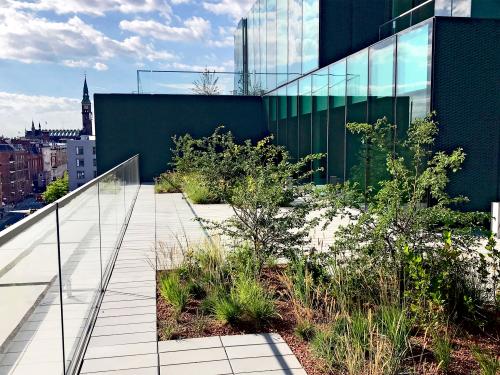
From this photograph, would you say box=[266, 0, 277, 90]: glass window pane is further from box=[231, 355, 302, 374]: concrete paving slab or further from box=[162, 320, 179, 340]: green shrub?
box=[231, 355, 302, 374]: concrete paving slab

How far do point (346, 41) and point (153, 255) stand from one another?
12.2m

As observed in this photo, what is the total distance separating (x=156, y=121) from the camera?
73.0 feet

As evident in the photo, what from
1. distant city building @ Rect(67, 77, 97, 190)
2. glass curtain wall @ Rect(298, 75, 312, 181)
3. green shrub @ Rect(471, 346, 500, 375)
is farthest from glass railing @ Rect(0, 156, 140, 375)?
distant city building @ Rect(67, 77, 97, 190)

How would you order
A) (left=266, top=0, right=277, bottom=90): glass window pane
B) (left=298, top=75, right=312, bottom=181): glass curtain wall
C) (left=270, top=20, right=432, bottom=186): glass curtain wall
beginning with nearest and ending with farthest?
(left=270, top=20, right=432, bottom=186): glass curtain wall → (left=298, top=75, right=312, bottom=181): glass curtain wall → (left=266, top=0, right=277, bottom=90): glass window pane

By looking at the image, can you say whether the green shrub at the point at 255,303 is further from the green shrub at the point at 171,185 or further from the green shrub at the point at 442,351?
the green shrub at the point at 171,185

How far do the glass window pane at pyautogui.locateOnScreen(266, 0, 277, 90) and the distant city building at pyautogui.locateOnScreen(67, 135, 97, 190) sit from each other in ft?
264

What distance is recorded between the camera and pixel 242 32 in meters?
27.7

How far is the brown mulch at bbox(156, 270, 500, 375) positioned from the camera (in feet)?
11.7

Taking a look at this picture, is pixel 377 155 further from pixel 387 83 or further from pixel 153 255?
pixel 153 255

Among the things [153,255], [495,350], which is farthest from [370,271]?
[153,255]

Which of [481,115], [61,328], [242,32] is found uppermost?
[242,32]

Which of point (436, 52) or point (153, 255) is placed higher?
→ point (436, 52)

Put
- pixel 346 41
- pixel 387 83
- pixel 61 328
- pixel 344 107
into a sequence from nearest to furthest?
1. pixel 61 328
2. pixel 387 83
3. pixel 344 107
4. pixel 346 41

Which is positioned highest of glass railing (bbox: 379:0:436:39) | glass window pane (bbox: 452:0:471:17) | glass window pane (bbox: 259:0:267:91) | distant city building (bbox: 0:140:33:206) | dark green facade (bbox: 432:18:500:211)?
glass window pane (bbox: 259:0:267:91)
